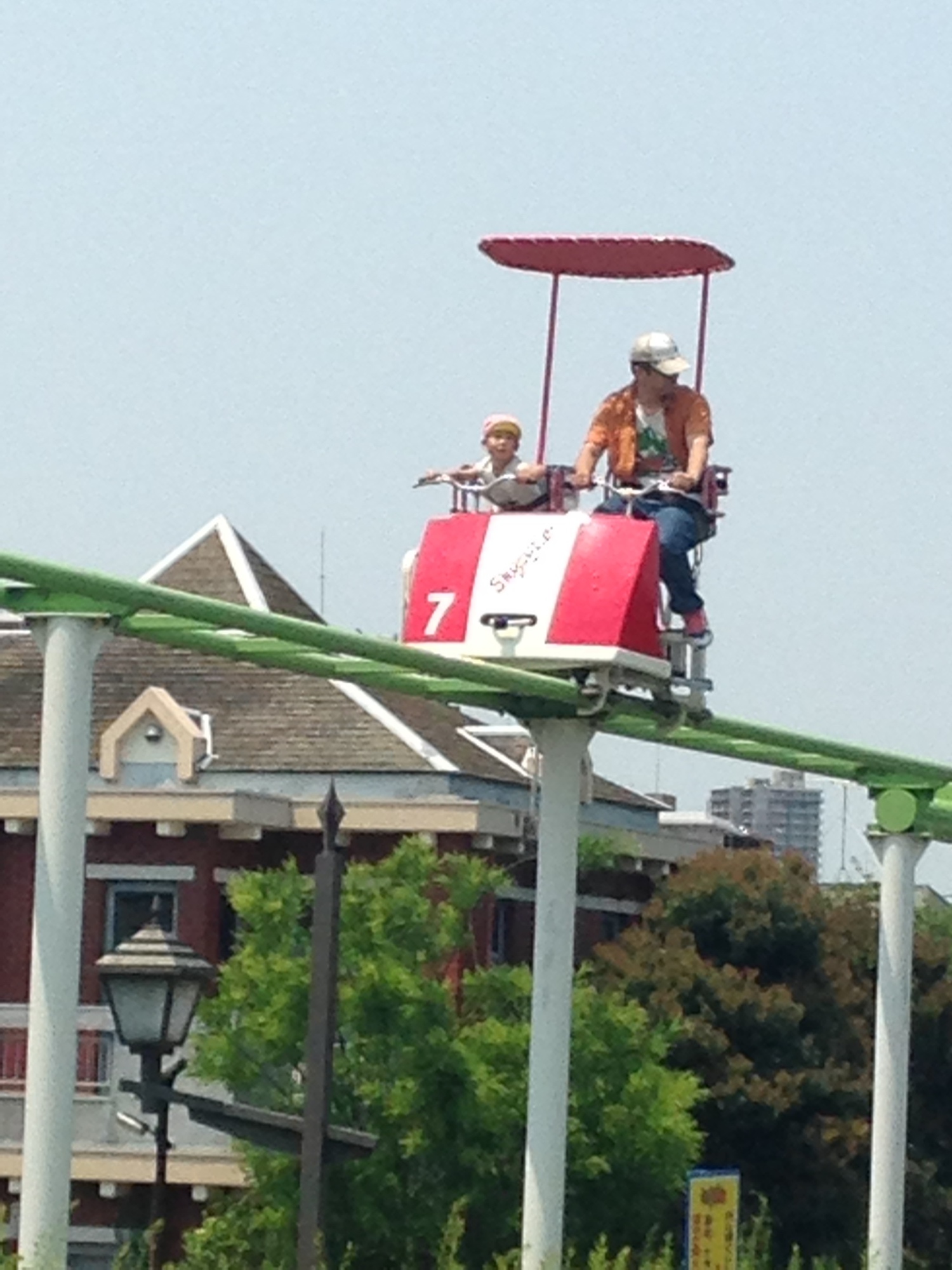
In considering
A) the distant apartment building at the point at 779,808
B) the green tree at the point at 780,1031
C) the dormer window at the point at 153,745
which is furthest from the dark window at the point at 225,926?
the distant apartment building at the point at 779,808

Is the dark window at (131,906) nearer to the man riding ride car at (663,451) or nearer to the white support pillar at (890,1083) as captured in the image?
the white support pillar at (890,1083)

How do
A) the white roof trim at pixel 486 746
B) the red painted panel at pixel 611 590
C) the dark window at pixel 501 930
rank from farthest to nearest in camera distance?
the white roof trim at pixel 486 746
the dark window at pixel 501 930
the red painted panel at pixel 611 590

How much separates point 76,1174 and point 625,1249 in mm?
20248

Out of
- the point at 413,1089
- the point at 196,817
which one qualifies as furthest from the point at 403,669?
the point at 196,817

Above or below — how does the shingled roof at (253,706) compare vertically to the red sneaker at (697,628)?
above

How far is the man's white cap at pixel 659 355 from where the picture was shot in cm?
1460

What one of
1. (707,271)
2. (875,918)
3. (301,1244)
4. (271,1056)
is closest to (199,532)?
(875,918)

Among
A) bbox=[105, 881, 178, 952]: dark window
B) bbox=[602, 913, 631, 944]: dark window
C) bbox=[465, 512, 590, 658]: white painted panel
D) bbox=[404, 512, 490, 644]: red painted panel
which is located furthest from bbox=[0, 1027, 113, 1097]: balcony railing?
bbox=[465, 512, 590, 658]: white painted panel

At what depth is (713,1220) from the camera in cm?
1586

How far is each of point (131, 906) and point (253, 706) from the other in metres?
3.26

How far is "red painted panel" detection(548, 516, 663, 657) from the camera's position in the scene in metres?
13.9

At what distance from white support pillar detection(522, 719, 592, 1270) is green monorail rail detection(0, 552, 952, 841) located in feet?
0.61

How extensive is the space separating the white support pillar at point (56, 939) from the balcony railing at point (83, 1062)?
20.2 m

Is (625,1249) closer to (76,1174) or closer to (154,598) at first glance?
(154,598)
